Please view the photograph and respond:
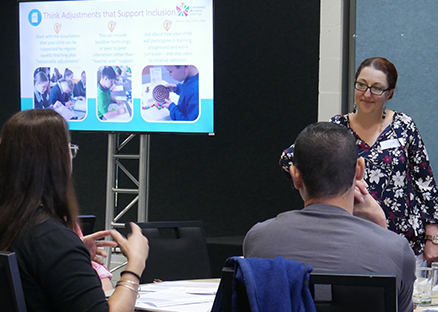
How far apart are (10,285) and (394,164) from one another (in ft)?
6.53

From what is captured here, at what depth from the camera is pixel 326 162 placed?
150 cm

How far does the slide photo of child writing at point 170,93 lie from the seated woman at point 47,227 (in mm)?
2390

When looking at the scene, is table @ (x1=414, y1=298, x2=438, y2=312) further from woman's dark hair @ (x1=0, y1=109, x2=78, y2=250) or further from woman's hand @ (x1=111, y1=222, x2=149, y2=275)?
woman's dark hair @ (x1=0, y1=109, x2=78, y2=250)

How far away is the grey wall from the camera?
375cm

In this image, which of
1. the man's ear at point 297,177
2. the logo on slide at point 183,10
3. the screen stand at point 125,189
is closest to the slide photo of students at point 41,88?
the screen stand at point 125,189

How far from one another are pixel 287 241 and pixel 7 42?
15.9ft

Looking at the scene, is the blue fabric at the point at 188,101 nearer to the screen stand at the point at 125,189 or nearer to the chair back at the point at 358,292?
the screen stand at the point at 125,189

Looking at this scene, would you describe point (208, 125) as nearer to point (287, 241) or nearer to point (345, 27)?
point (345, 27)

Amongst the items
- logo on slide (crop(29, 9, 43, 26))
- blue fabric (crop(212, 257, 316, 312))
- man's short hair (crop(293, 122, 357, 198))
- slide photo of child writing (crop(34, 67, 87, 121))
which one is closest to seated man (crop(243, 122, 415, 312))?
man's short hair (crop(293, 122, 357, 198))

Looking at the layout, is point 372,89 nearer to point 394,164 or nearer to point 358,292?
point 394,164

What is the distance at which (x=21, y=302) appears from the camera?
1.26 m

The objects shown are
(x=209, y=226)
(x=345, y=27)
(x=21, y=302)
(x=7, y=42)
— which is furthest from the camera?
(x=7, y=42)

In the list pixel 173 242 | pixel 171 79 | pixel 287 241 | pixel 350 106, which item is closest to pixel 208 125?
pixel 171 79

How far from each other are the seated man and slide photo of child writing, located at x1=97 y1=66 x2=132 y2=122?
2.54 meters
